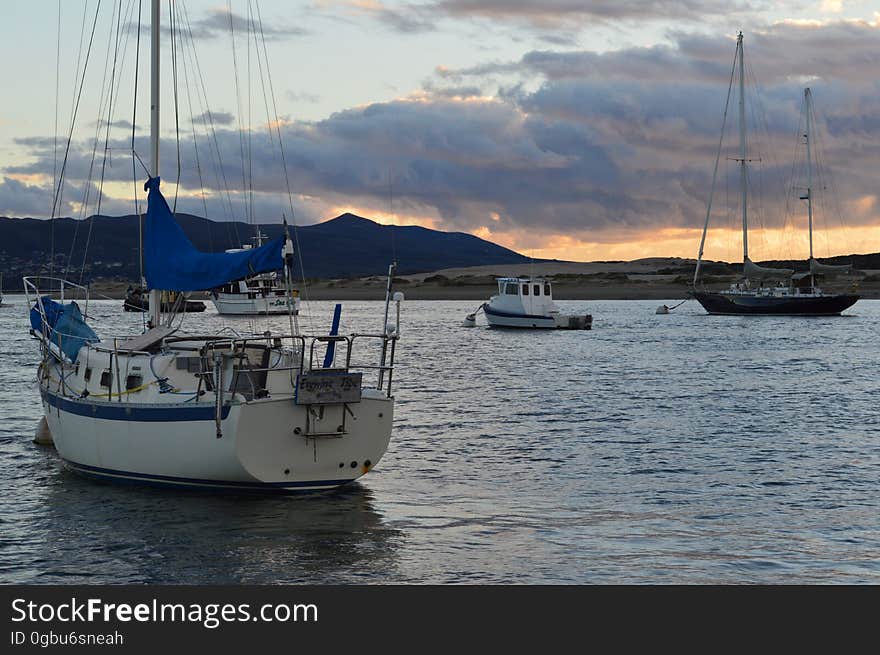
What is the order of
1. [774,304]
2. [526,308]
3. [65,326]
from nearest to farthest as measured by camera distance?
[65,326] < [526,308] < [774,304]

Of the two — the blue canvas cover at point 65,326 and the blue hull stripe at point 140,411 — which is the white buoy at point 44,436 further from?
the blue hull stripe at point 140,411

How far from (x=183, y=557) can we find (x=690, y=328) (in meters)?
78.4

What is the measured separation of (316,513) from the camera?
59.5 feet

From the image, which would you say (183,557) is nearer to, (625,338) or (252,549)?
(252,549)

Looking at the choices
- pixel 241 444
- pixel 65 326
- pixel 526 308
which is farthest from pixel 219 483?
pixel 526 308

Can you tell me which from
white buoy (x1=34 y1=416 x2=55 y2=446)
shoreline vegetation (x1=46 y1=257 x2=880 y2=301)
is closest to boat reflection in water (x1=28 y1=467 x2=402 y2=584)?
white buoy (x1=34 y1=416 x2=55 y2=446)

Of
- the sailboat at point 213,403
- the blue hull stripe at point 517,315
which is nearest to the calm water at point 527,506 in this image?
the sailboat at point 213,403

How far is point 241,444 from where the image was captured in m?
17.8

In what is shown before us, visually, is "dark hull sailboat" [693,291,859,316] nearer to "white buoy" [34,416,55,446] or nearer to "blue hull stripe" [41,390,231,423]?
"white buoy" [34,416,55,446]

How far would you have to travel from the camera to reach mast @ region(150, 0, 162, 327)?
69.4 feet

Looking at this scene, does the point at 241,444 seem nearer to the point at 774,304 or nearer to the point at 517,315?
the point at 517,315

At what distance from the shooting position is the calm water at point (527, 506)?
49.4ft

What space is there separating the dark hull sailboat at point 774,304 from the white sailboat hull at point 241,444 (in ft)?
301

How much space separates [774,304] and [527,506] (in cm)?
9185
